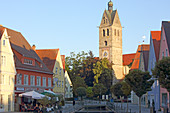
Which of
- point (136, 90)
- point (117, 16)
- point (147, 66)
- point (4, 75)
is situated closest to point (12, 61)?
point (4, 75)

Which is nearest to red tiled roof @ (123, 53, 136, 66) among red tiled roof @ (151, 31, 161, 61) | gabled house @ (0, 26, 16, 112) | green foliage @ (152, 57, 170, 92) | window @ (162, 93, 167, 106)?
red tiled roof @ (151, 31, 161, 61)

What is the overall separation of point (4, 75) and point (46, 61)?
23.0 m

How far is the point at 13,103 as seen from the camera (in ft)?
144

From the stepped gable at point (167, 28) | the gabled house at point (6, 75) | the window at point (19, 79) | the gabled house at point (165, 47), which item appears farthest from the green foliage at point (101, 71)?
the gabled house at point (6, 75)

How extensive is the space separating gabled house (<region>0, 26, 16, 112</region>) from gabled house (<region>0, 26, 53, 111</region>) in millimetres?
1512

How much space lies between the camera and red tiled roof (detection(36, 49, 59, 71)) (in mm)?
64938

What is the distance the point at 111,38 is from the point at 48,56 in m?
72.3

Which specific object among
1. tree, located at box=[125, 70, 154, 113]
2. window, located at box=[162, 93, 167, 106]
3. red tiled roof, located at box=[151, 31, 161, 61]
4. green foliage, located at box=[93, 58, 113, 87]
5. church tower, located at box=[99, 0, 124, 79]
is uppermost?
church tower, located at box=[99, 0, 124, 79]

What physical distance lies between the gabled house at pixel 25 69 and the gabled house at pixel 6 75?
1.51m

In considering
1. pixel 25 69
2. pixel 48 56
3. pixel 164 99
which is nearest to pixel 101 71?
pixel 48 56

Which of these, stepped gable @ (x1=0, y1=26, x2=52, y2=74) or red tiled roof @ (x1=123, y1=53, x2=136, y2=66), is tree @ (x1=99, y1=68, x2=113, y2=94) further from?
stepped gable @ (x1=0, y1=26, x2=52, y2=74)

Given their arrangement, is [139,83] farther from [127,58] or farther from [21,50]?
[127,58]

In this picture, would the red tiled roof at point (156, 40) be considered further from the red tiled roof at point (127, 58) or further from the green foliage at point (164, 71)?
the red tiled roof at point (127, 58)

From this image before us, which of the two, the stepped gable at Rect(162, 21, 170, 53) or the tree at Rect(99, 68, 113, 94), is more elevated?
the stepped gable at Rect(162, 21, 170, 53)
